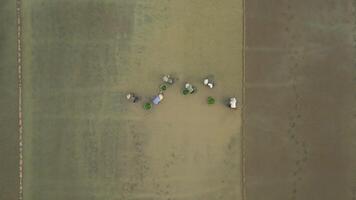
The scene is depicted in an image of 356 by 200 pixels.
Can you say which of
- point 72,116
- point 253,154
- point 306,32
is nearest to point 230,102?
point 253,154

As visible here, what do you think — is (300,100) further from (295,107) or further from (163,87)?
(163,87)

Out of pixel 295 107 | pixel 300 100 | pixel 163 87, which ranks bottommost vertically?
pixel 295 107

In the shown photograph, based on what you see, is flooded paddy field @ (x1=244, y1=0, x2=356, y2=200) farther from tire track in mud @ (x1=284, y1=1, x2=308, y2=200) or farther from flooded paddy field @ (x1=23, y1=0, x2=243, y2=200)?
flooded paddy field @ (x1=23, y1=0, x2=243, y2=200)

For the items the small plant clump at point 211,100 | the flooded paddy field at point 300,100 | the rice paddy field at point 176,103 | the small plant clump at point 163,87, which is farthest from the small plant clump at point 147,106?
the flooded paddy field at point 300,100

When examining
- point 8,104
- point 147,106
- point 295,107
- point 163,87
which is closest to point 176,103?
point 163,87

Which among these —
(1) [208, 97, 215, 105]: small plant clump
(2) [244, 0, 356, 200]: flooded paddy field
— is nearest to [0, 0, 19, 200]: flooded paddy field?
(1) [208, 97, 215, 105]: small plant clump

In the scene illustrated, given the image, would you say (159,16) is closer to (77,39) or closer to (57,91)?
(77,39)
